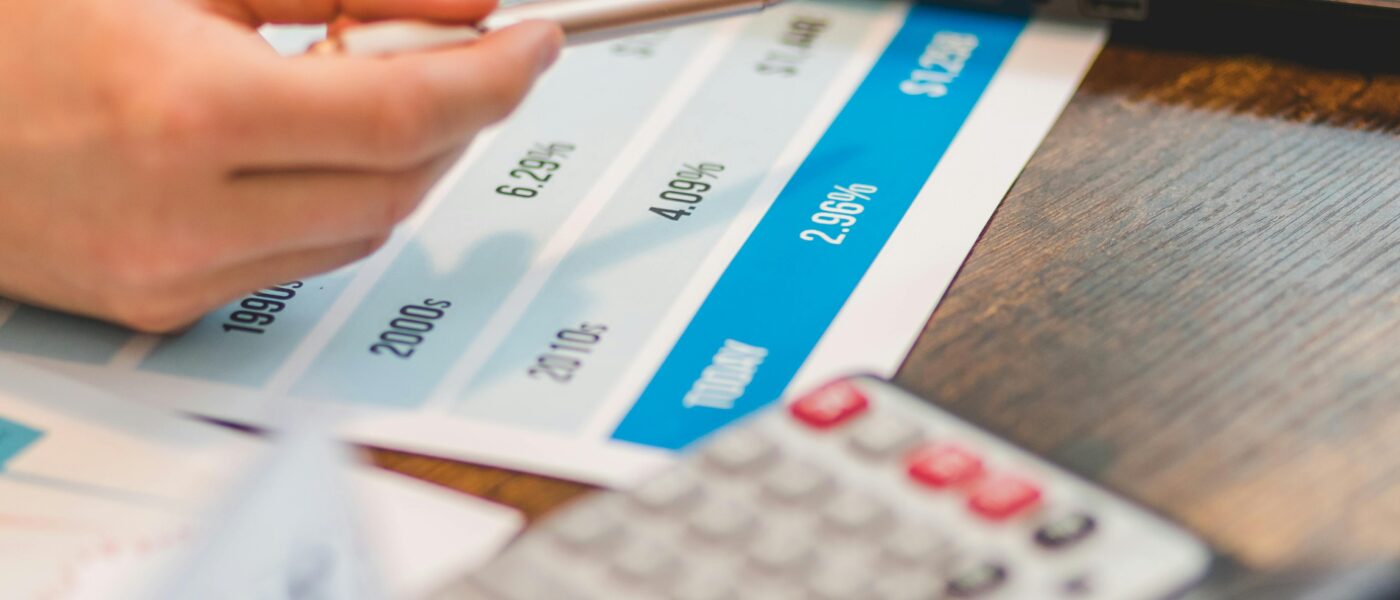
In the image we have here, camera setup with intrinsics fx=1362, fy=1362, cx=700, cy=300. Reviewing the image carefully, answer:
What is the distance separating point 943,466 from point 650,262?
6.4 inches

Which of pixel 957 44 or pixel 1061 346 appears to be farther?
pixel 957 44

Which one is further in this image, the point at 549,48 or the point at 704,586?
the point at 549,48

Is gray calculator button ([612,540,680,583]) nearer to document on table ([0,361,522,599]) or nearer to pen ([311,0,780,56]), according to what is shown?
document on table ([0,361,522,599])

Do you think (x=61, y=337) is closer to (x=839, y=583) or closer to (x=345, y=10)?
(x=345, y=10)

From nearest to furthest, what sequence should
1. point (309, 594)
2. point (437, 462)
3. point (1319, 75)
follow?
point (309, 594) → point (437, 462) → point (1319, 75)

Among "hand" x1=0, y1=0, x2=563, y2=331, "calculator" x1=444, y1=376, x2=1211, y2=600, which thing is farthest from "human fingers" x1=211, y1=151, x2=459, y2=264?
"calculator" x1=444, y1=376, x2=1211, y2=600

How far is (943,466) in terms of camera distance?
31 centimetres

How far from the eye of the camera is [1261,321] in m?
0.39

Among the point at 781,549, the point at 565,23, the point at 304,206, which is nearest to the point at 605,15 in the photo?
the point at 565,23

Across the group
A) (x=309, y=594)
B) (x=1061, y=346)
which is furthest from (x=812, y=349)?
(x=309, y=594)

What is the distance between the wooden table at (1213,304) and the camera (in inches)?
13.0

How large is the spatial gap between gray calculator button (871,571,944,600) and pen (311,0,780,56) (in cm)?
21

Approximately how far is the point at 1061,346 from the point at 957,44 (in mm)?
218

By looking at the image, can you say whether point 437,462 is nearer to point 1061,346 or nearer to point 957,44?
point 1061,346
